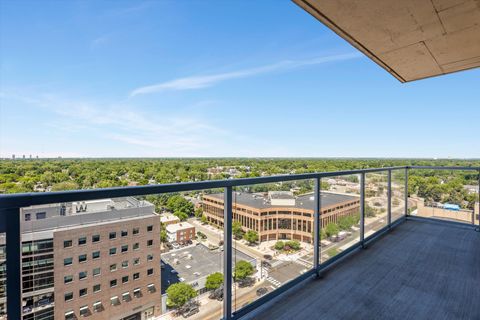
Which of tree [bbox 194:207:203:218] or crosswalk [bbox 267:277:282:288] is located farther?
crosswalk [bbox 267:277:282:288]

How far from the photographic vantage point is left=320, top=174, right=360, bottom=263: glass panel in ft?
8.82

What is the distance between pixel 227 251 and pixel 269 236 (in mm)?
458

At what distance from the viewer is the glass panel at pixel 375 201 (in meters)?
3.61

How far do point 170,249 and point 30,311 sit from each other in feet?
2.16

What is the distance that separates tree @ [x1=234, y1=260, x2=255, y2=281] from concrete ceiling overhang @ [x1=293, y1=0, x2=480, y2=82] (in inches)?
96.4

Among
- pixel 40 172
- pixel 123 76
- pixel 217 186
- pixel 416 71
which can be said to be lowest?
Answer: pixel 40 172

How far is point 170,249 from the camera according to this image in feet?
4.77

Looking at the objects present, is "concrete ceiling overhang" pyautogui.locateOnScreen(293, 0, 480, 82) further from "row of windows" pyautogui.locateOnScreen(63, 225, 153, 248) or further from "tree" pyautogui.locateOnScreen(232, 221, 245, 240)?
"row of windows" pyautogui.locateOnScreen(63, 225, 153, 248)

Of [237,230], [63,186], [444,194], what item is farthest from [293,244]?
[63,186]

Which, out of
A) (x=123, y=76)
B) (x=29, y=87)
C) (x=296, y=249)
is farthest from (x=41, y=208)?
(x=29, y=87)

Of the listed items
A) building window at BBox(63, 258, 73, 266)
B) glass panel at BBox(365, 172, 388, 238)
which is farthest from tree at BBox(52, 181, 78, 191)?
glass panel at BBox(365, 172, 388, 238)

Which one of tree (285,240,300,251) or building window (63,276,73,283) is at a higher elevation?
building window (63,276,73,283)

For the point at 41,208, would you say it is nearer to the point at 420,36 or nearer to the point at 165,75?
the point at 420,36

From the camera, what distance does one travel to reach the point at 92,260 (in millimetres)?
1182
